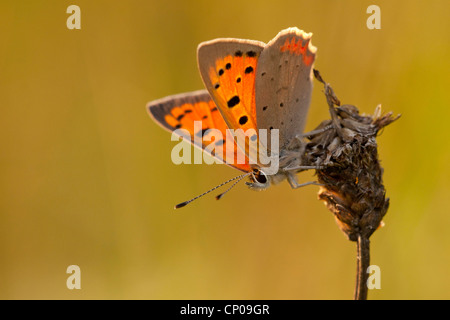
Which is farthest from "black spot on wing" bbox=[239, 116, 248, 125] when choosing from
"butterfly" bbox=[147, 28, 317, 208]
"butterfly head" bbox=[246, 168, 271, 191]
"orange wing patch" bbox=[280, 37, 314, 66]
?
"orange wing patch" bbox=[280, 37, 314, 66]

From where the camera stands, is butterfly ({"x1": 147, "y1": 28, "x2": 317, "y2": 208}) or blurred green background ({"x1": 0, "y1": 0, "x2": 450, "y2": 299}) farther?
blurred green background ({"x1": 0, "y1": 0, "x2": 450, "y2": 299})

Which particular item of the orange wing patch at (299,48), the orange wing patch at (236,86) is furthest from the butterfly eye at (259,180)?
the orange wing patch at (299,48)

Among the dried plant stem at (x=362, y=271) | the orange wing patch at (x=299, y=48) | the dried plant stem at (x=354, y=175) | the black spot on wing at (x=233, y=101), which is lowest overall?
the dried plant stem at (x=362, y=271)

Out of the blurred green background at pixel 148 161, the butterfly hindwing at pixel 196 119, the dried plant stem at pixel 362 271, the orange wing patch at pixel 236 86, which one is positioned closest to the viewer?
the dried plant stem at pixel 362 271

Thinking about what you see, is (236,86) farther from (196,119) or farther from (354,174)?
(354,174)

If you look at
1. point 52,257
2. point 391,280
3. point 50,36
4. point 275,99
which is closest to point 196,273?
point 52,257

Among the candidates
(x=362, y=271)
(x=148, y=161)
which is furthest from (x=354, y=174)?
(x=148, y=161)

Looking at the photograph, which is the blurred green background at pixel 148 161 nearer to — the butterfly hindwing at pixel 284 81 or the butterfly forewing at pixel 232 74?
the butterfly hindwing at pixel 284 81

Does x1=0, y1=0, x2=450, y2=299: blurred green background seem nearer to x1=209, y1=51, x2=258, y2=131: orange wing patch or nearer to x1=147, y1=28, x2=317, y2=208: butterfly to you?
x1=147, y1=28, x2=317, y2=208: butterfly
